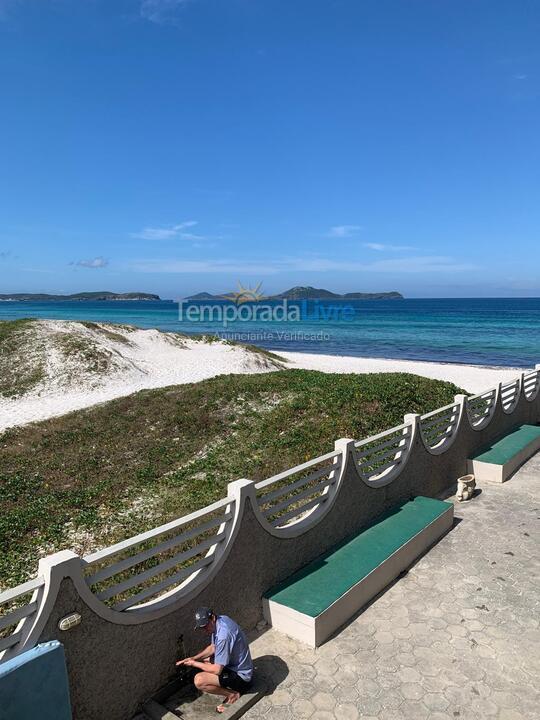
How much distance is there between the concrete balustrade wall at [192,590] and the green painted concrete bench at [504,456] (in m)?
3.04

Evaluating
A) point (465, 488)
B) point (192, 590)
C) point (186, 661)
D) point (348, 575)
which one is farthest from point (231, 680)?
point (465, 488)

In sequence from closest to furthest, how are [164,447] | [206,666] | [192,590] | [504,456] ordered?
[206,666], [192,590], [504,456], [164,447]

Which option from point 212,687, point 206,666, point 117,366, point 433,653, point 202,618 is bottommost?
point 433,653

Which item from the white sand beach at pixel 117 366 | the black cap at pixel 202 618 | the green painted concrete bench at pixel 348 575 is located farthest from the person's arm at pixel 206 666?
the white sand beach at pixel 117 366

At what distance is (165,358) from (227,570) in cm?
3079

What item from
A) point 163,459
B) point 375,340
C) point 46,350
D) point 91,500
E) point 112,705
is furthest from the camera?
point 375,340

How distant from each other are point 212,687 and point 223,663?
0.29 meters

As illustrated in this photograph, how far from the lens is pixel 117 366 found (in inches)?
1156

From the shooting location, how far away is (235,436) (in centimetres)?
1552

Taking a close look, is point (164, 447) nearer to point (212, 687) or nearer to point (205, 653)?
point (205, 653)

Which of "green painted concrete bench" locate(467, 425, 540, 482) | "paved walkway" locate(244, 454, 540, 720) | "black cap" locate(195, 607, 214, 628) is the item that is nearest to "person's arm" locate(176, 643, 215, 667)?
"black cap" locate(195, 607, 214, 628)

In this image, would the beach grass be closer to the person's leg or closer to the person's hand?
the person's hand

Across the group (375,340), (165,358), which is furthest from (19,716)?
(375,340)

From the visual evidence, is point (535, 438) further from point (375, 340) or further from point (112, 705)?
point (375, 340)
